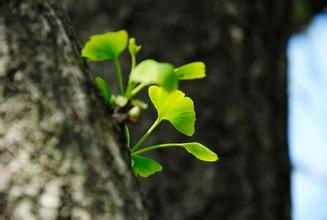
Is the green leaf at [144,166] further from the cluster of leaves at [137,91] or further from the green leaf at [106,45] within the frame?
the green leaf at [106,45]

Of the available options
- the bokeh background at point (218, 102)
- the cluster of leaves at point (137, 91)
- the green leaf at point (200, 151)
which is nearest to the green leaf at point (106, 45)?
the cluster of leaves at point (137, 91)

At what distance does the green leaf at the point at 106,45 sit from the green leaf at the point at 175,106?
0.15 ft

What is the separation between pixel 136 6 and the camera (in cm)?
156

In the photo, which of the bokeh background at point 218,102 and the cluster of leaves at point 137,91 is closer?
the cluster of leaves at point 137,91

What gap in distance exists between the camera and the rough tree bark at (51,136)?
1.81ft

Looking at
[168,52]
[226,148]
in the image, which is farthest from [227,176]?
[168,52]

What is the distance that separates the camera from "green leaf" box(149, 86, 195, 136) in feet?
1.91

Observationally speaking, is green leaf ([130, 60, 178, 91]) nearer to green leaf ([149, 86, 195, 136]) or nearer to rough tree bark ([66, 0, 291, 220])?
green leaf ([149, 86, 195, 136])

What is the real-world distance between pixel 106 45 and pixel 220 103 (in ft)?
3.16

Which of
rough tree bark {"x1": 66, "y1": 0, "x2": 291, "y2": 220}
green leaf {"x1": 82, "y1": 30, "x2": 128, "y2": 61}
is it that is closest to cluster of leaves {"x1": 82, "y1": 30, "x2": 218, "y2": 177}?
green leaf {"x1": 82, "y1": 30, "x2": 128, "y2": 61}

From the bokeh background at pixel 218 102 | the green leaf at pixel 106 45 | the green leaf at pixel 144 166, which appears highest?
the green leaf at pixel 106 45

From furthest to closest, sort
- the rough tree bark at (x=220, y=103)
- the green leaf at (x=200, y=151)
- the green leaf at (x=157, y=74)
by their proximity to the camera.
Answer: the rough tree bark at (x=220, y=103)
the green leaf at (x=200, y=151)
the green leaf at (x=157, y=74)

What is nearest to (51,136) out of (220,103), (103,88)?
(103,88)

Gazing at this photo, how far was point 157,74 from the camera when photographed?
489 millimetres
